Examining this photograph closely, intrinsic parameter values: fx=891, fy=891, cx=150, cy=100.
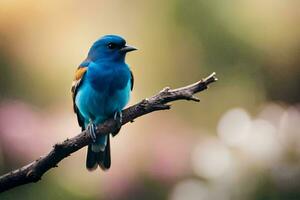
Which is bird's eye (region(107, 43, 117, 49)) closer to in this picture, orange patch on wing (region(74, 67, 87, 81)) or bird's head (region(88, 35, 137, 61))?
bird's head (region(88, 35, 137, 61))

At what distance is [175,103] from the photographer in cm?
714

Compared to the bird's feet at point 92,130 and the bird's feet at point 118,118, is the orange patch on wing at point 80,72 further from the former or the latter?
the bird's feet at point 118,118

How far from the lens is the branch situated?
3.50m

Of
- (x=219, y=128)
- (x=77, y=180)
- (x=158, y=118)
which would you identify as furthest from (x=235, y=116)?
(x=77, y=180)

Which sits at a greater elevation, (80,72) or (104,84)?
(80,72)

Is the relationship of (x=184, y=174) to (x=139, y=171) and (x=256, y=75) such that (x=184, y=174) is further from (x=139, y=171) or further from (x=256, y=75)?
(x=256, y=75)

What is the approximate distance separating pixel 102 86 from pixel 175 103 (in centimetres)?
286

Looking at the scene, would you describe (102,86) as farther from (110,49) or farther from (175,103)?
(175,103)

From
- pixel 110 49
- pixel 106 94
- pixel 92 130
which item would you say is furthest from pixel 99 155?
pixel 92 130

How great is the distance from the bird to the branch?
43 cm

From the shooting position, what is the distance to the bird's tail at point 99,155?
4.57 metres

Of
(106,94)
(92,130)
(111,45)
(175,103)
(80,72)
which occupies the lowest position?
(92,130)

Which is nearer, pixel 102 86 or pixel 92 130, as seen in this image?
pixel 92 130

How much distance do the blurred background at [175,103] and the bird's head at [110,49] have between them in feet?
6.23
